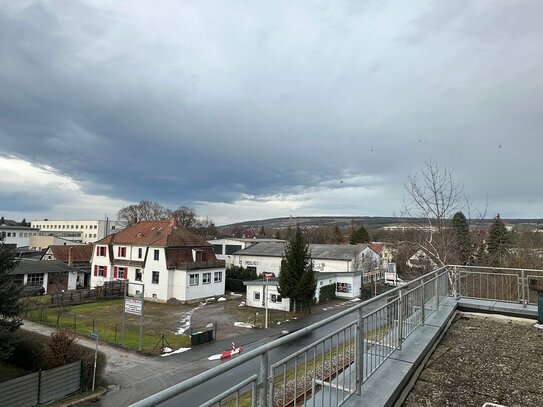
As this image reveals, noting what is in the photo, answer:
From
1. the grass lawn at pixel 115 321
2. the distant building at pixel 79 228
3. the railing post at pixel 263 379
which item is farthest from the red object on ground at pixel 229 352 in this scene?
the distant building at pixel 79 228

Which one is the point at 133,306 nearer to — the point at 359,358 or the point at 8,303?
the point at 8,303

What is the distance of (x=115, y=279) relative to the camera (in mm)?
39625

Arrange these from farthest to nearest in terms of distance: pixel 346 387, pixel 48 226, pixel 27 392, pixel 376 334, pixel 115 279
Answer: pixel 48 226 < pixel 115 279 < pixel 27 392 < pixel 376 334 < pixel 346 387

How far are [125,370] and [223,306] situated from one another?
16697 mm

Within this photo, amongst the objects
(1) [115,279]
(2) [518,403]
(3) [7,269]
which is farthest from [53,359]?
(1) [115,279]

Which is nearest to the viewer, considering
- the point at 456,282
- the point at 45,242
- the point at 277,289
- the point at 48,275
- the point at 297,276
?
the point at 456,282

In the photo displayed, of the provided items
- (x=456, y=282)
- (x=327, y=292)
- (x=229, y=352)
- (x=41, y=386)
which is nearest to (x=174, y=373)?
(x=229, y=352)

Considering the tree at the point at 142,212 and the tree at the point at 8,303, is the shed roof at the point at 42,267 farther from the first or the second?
the tree at the point at 142,212

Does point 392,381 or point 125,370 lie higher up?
point 392,381

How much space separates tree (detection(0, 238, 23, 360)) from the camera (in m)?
14.6

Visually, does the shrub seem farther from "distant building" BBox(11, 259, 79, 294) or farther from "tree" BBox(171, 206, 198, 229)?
"tree" BBox(171, 206, 198, 229)

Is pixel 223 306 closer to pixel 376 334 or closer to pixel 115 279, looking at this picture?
pixel 115 279

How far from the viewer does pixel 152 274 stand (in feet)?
118

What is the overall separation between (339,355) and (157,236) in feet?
118
